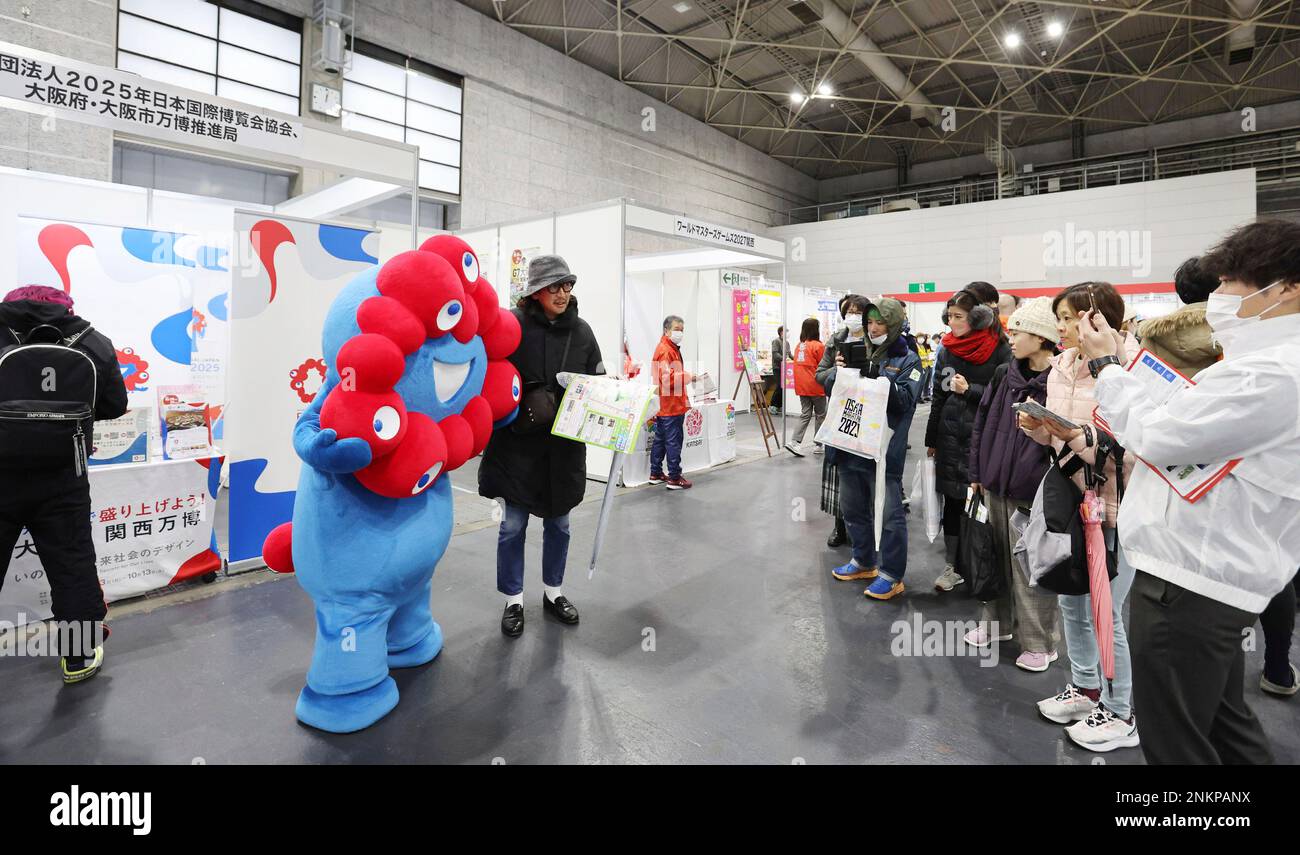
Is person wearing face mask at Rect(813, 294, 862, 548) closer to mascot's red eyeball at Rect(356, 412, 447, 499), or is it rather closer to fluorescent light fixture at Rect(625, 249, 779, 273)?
mascot's red eyeball at Rect(356, 412, 447, 499)

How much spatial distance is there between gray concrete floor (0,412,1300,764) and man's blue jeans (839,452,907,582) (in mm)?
200

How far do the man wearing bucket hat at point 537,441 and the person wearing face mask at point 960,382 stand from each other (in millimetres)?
1728

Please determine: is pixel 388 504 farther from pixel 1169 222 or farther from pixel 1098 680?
pixel 1169 222

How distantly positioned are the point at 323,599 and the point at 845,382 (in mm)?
2465

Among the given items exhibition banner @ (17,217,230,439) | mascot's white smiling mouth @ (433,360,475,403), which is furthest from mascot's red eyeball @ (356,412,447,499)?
exhibition banner @ (17,217,230,439)

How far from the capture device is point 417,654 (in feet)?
8.02

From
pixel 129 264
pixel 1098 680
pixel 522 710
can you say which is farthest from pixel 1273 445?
pixel 129 264

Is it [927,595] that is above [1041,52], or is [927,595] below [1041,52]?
below

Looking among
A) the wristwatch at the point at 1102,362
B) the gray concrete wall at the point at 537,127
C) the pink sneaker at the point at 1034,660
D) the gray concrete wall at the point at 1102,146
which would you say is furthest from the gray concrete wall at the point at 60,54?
the gray concrete wall at the point at 1102,146

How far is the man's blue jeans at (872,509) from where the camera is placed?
10.5 feet

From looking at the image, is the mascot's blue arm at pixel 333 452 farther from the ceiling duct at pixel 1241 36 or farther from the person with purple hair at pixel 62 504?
the ceiling duct at pixel 1241 36

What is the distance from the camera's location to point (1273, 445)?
3.92ft

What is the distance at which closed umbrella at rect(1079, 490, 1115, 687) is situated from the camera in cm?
188
